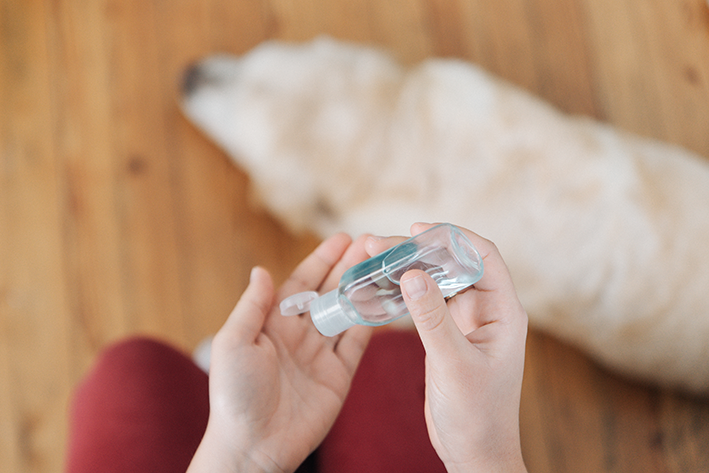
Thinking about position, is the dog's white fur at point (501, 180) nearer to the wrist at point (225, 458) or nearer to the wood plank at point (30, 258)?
the wood plank at point (30, 258)

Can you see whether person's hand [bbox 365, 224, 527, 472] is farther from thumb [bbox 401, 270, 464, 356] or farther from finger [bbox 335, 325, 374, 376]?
finger [bbox 335, 325, 374, 376]

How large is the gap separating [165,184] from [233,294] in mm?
366

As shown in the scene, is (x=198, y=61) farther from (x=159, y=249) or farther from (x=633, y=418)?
(x=633, y=418)

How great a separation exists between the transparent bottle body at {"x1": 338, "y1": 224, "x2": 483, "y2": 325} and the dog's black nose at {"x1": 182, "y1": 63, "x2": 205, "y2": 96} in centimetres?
88

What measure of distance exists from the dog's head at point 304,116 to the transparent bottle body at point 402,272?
557 millimetres

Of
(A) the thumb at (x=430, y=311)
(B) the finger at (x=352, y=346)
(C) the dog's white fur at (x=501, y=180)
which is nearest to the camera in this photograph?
(A) the thumb at (x=430, y=311)

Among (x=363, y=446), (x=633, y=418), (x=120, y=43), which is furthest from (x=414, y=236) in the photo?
(x=120, y=43)

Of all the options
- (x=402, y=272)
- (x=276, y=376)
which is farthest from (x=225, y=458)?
(x=402, y=272)

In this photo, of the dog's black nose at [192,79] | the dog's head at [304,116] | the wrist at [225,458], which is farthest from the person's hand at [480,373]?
the dog's black nose at [192,79]

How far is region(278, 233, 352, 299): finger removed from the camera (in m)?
0.85

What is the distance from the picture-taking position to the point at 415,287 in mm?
565

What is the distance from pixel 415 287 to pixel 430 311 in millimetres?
31

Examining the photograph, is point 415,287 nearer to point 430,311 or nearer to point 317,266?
point 430,311

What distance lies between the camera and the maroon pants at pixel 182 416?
78 centimetres
